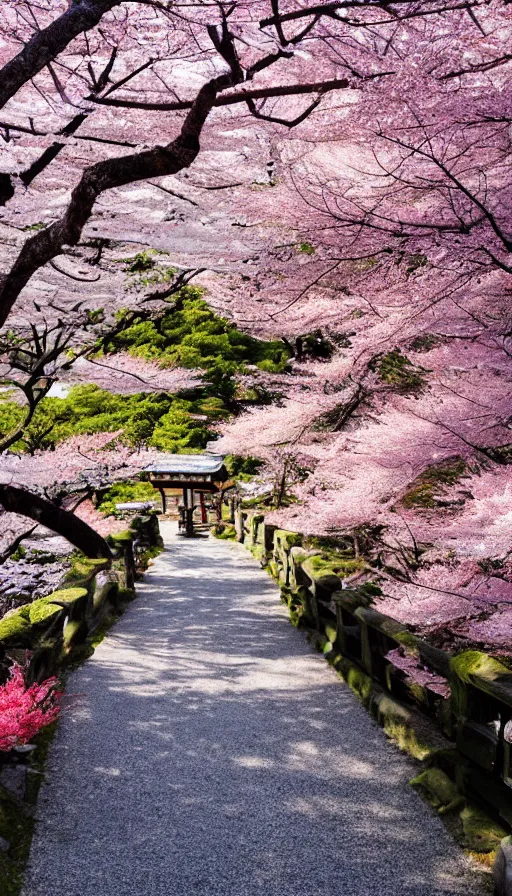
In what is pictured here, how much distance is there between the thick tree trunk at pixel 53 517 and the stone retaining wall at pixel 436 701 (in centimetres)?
343

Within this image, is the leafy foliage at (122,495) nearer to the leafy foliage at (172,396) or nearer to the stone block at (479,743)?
the leafy foliage at (172,396)

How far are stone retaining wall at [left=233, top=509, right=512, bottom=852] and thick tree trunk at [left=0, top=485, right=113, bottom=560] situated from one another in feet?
11.3

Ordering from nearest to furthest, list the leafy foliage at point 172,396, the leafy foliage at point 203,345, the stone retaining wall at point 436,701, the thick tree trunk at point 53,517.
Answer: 1. the stone retaining wall at point 436,701
2. the thick tree trunk at point 53,517
3. the leafy foliage at point 172,396
4. the leafy foliage at point 203,345

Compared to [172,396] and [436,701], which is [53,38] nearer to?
[436,701]

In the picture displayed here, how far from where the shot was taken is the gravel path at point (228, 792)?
3.74 m

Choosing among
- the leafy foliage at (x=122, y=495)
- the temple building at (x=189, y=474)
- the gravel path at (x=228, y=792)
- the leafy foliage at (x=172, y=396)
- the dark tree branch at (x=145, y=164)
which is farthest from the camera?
the temple building at (x=189, y=474)

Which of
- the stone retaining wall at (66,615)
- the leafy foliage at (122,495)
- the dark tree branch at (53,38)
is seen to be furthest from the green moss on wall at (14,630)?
the leafy foliage at (122,495)

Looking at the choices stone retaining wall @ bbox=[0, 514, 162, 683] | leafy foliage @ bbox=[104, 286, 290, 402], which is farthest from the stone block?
leafy foliage @ bbox=[104, 286, 290, 402]

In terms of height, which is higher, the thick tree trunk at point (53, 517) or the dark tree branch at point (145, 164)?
the dark tree branch at point (145, 164)

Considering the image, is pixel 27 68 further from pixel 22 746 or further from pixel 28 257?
pixel 22 746

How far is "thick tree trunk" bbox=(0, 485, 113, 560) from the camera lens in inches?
350

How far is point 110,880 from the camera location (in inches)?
146

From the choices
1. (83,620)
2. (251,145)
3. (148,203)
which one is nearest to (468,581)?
(251,145)

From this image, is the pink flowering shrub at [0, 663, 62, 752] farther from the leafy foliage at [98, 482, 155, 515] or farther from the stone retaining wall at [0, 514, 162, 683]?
the leafy foliage at [98, 482, 155, 515]
